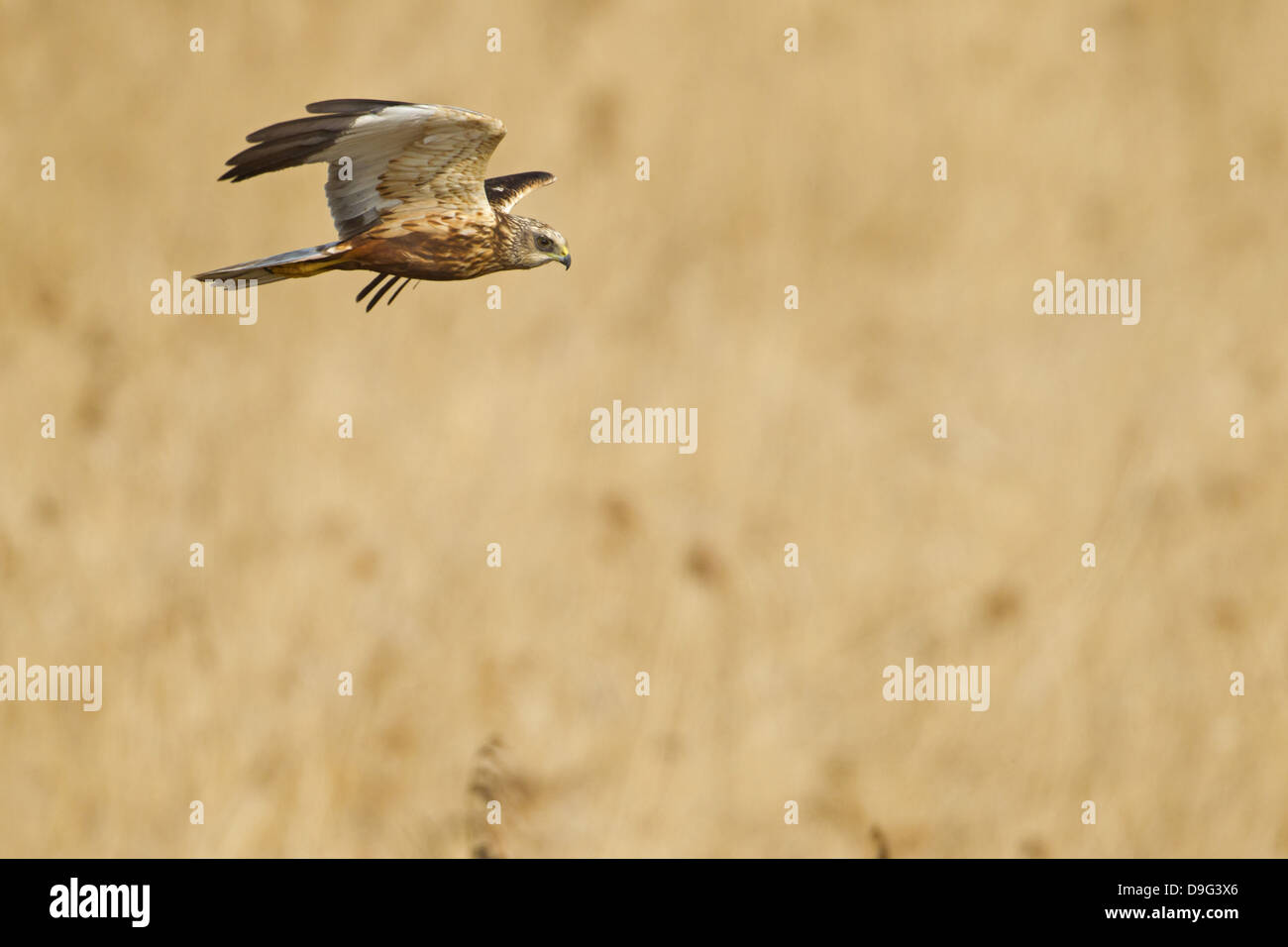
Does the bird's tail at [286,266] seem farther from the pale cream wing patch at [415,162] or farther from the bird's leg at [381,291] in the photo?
the pale cream wing patch at [415,162]

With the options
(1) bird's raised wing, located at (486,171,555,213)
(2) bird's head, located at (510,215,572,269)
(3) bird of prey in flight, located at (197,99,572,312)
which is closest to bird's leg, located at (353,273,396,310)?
(3) bird of prey in flight, located at (197,99,572,312)

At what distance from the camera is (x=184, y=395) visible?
9.62m

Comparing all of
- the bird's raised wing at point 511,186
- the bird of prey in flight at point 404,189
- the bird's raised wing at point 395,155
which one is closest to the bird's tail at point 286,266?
the bird of prey in flight at point 404,189

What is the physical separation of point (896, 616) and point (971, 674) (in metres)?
0.82

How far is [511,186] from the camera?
1.20 m

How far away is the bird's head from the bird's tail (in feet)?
0.49

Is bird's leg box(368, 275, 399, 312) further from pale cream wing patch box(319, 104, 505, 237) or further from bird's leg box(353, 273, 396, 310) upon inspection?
pale cream wing patch box(319, 104, 505, 237)

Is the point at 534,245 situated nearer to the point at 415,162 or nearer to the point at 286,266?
the point at 415,162

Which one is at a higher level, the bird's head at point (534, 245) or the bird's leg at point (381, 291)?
the bird's head at point (534, 245)

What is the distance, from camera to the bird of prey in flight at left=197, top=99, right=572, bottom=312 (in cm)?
80

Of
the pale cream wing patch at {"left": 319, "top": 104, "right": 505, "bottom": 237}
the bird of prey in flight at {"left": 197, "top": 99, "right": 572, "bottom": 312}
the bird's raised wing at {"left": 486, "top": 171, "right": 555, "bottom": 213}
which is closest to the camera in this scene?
the bird of prey in flight at {"left": 197, "top": 99, "right": 572, "bottom": 312}

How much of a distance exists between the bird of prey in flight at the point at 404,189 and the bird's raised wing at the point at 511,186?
8cm

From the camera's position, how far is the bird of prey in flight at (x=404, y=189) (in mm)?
797

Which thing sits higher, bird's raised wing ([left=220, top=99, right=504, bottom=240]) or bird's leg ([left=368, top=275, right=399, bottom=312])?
bird's raised wing ([left=220, top=99, right=504, bottom=240])
